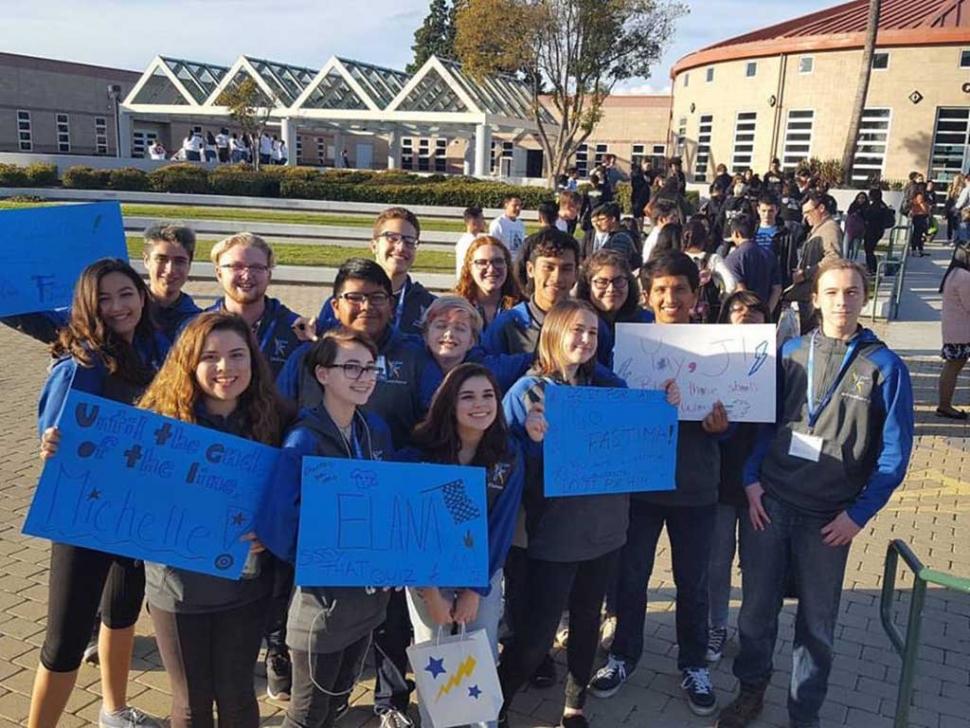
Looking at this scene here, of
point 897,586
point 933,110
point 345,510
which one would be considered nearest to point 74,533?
point 345,510

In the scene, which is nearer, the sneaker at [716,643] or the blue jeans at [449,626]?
the blue jeans at [449,626]

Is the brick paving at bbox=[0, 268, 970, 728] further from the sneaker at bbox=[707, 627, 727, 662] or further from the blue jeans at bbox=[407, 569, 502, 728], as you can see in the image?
the blue jeans at bbox=[407, 569, 502, 728]

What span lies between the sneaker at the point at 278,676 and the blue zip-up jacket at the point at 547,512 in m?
1.46

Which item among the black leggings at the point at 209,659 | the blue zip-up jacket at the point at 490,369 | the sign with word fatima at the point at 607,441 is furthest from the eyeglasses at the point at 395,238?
the black leggings at the point at 209,659

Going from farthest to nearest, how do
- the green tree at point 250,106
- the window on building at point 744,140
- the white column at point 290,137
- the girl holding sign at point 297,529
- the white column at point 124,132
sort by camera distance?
the white column at point 124,132 → the white column at point 290,137 → the window on building at point 744,140 → the green tree at point 250,106 → the girl holding sign at point 297,529

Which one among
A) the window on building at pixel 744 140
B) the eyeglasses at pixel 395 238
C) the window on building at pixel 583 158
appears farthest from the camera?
the window on building at pixel 583 158

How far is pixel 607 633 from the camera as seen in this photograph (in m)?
4.71

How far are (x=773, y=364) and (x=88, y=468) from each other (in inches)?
118

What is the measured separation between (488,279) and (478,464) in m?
1.74

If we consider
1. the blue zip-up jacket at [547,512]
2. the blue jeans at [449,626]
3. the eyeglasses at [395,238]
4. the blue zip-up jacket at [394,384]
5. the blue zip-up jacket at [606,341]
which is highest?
the eyeglasses at [395,238]

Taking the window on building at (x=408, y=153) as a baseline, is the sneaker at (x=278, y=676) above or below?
below

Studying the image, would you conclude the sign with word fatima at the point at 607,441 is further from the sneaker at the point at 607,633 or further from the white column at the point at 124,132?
the white column at the point at 124,132

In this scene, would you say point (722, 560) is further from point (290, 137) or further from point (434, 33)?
point (434, 33)

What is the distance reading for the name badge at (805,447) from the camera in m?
3.55
